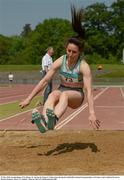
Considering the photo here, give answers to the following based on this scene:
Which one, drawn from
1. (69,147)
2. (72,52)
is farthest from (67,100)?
(69,147)

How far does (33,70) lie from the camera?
6212 centimetres

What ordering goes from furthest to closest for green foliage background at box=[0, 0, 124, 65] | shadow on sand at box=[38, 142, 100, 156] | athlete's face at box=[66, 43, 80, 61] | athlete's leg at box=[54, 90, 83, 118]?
green foliage background at box=[0, 0, 124, 65], shadow on sand at box=[38, 142, 100, 156], athlete's face at box=[66, 43, 80, 61], athlete's leg at box=[54, 90, 83, 118]

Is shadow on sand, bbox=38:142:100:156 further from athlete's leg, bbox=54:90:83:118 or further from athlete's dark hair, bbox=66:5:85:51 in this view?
athlete's dark hair, bbox=66:5:85:51

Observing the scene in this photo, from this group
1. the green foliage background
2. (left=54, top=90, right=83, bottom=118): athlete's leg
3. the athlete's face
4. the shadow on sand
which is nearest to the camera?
(left=54, top=90, right=83, bottom=118): athlete's leg

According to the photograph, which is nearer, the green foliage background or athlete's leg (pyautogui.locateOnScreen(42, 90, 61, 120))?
athlete's leg (pyautogui.locateOnScreen(42, 90, 61, 120))

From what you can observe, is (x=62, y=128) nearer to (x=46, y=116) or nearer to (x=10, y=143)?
(x=10, y=143)

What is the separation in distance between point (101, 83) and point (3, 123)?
34.5 metres

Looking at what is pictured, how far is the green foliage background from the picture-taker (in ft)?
272

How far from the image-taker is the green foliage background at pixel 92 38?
82.9 m

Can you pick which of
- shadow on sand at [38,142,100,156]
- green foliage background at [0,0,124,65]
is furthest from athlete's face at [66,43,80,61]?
green foliage background at [0,0,124,65]

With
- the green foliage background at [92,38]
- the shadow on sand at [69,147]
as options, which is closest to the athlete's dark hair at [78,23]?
the shadow on sand at [69,147]

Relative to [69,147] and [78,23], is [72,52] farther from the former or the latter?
[69,147]

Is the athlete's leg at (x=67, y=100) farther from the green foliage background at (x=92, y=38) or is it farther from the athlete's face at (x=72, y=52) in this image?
the green foliage background at (x=92, y=38)

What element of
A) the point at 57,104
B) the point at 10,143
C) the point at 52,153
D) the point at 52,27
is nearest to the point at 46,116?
the point at 57,104
